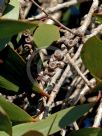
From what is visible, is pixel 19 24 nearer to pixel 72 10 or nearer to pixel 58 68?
pixel 58 68

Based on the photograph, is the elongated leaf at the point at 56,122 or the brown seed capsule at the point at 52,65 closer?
the elongated leaf at the point at 56,122

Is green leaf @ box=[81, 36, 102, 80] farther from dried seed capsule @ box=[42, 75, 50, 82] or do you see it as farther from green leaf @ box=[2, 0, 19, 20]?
green leaf @ box=[2, 0, 19, 20]

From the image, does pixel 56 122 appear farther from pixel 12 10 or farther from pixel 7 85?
pixel 12 10

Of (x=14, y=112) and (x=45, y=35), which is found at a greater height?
(x=45, y=35)

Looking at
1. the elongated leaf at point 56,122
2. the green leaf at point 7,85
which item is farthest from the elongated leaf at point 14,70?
the elongated leaf at point 56,122

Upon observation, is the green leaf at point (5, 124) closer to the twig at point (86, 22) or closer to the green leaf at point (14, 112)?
the green leaf at point (14, 112)

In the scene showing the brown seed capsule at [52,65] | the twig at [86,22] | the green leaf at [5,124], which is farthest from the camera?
the twig at [86,22]

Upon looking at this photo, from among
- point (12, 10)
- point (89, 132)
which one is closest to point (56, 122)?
point (89, 132)
